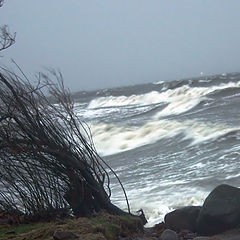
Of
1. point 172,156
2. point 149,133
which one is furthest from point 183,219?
point 149,133

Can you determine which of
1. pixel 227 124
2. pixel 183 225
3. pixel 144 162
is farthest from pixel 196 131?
pixel 183 225

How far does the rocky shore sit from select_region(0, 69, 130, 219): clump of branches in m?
0.35

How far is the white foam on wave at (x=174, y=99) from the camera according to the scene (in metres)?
32.9

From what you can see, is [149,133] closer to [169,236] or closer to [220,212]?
[220,212]

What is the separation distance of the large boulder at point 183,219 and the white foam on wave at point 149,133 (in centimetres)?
991

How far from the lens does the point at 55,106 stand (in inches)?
235

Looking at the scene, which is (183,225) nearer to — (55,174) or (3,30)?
(55,174)

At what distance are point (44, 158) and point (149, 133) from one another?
1692cm

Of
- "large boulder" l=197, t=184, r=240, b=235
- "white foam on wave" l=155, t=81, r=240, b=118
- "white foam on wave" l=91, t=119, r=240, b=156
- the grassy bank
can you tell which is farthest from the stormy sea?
the grassy bank

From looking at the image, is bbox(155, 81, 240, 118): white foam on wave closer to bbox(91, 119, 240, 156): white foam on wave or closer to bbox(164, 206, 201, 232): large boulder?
bbox(91, 119, 240, 156): white foam on wave

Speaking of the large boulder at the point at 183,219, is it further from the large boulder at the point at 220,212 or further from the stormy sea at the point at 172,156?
the stormy sea at the point at 172,156

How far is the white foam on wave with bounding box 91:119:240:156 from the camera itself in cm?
1875

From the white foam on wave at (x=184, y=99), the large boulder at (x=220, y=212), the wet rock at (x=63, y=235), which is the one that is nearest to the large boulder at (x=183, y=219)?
the large boulder at (x=220, y=212)

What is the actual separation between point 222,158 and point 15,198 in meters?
8.31
